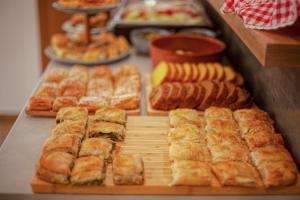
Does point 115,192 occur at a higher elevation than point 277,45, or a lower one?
lower

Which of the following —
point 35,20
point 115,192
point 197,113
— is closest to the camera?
Result: point 115,192

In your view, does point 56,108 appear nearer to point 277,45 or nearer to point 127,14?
point 277,45

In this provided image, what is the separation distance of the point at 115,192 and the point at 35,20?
314 centimetres

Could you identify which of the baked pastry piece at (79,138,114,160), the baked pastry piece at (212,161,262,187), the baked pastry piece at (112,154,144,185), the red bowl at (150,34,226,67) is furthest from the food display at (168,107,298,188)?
the red bowl at (150,34,226,67)

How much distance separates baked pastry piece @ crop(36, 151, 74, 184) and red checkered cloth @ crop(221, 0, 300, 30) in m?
0.75

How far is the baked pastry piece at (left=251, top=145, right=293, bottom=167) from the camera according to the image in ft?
5.42

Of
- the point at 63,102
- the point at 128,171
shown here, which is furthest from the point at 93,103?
the point at 128,171

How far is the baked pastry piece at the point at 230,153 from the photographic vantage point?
1.69 m

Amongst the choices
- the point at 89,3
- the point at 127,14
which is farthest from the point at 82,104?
the point at 127,14

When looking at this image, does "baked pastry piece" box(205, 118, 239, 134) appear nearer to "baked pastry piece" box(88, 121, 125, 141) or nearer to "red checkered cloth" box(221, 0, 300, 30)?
"baked pastry piece" box(88, 121, 125, 141)

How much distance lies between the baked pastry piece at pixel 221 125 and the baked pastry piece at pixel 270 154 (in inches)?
7.1

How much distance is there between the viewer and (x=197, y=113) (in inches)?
82.5

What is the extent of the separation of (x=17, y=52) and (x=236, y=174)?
336 cm

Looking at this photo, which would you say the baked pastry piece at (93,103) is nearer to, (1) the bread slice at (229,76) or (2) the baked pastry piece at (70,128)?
(2) the baked pastry piece at (70,128)
